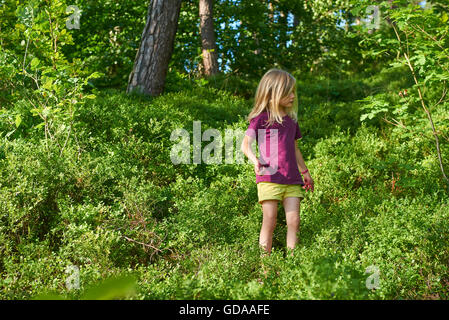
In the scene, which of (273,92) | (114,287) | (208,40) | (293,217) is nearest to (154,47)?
(208,40)

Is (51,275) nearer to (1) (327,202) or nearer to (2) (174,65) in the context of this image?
(1) (327,202)

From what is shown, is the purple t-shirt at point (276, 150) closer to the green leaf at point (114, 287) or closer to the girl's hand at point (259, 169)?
the girl's hand at point (259, 169)

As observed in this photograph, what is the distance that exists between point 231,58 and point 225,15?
4.45ft

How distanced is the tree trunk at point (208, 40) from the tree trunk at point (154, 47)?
8.78 feet

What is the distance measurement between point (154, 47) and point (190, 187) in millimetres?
3986

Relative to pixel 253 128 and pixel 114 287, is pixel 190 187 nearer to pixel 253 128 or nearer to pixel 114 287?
pixel 253 128

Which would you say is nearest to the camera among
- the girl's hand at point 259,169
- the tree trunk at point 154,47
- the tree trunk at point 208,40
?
the girl's hand at point 259,169

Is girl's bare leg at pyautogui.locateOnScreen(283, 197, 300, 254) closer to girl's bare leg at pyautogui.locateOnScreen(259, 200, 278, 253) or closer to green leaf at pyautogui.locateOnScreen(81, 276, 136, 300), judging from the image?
girl's bare leg at pyautogui.locateOnScreen(259, 200, 278, 253)

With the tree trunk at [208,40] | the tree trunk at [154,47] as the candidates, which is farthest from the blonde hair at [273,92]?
the tree trunk at [208,40]

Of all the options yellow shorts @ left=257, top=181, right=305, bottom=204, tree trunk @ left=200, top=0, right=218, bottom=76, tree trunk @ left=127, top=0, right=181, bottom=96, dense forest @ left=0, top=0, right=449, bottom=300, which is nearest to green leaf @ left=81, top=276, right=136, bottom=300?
dense forest @ left=0, top=0, right=449, bottom=300

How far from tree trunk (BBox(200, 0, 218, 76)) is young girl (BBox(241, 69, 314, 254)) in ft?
22.4

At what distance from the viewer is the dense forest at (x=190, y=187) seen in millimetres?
2955
